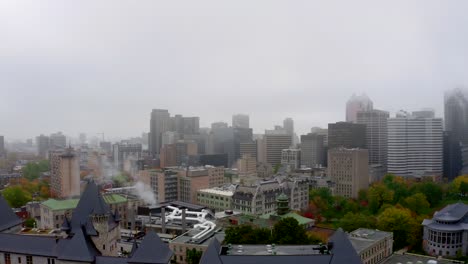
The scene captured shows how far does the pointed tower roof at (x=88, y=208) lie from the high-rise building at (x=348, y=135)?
12058 cm

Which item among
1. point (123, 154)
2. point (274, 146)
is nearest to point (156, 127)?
point (123, 154)

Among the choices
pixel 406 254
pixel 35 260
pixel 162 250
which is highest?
pixel 162 250

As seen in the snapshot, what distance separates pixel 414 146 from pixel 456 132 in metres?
20.2

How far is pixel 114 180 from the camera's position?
113 metres

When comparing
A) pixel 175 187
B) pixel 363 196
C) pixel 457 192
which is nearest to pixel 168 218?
pixel 175 187

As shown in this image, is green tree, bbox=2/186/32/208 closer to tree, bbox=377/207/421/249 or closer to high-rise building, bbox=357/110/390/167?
tree, bbox=377/207/421/249

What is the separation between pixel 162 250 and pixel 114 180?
Result: 8767 centimetres

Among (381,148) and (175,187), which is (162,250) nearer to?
(175,187)

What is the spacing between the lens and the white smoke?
84312 millimetres

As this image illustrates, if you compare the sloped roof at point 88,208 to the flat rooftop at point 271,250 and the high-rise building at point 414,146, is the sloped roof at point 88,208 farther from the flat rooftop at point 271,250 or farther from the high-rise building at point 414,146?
the high-rise building at point 414,146

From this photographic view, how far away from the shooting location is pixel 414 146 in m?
120

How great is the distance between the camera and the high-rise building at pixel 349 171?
99.0 m

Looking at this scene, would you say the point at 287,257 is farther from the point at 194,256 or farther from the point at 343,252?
the point at 194,256

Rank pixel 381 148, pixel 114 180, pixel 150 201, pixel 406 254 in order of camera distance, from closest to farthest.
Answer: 1. pixel 406 254
2. pixel 150 201
3. pixel 114 180
4. pixel 381 148
